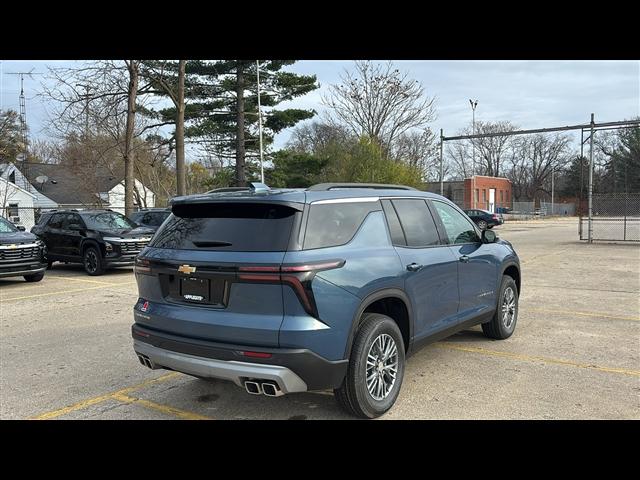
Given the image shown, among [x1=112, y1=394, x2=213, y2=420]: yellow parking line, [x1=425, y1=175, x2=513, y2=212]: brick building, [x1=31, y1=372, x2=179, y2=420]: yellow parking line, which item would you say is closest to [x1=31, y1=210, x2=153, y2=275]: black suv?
[x1=31, y1=372, x2=179, y2=420]: yellow parking line

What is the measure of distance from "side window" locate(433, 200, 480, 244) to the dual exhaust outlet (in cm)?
262

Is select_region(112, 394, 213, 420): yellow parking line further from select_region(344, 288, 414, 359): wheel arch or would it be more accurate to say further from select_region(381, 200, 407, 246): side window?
select_region(381, 200, 407, 246): side window

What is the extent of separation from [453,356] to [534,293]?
15.9 feet

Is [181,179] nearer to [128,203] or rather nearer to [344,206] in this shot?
[128,203]

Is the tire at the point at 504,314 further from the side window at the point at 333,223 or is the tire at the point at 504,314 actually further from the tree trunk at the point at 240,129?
the tree trunk at the point at 240,129

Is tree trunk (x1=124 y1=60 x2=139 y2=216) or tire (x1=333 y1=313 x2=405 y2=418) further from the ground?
tree trunk (x1=124 y1=60 x2=139 y2=216)

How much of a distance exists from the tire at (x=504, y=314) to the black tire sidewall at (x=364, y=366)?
2406 millimetres

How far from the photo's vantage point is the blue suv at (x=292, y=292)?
342 cm

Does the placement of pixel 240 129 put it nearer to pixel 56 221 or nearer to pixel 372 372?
pixel 56 221

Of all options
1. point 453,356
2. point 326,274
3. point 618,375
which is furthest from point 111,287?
point 618,375

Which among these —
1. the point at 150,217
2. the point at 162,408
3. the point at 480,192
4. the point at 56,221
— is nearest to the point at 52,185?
the point at 150,217

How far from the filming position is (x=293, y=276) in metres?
3.39

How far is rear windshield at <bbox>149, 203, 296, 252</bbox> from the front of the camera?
140 inches

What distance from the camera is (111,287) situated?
11.1m
